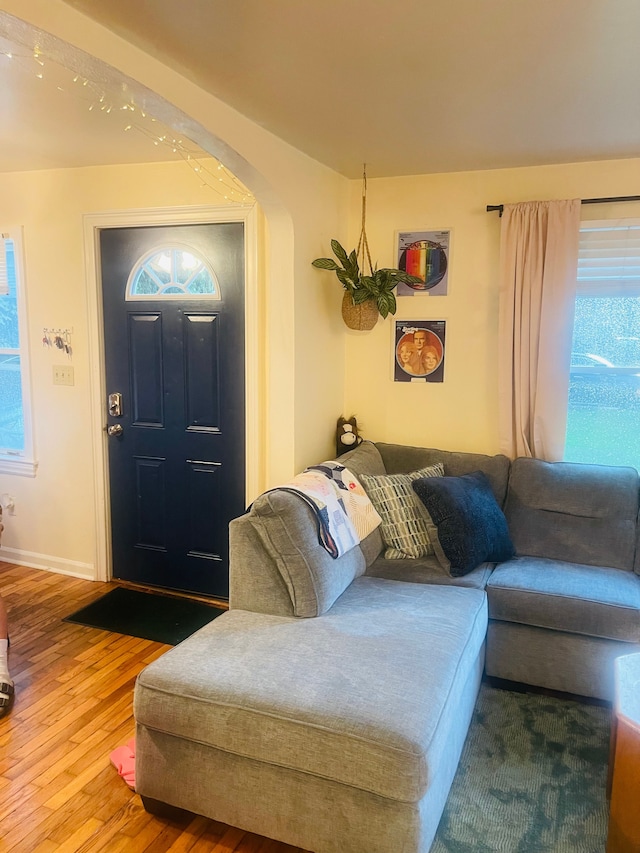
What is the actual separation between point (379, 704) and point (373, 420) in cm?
205

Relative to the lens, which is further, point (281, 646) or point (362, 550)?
point (362, 550)

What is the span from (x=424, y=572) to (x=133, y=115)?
7.06 feet

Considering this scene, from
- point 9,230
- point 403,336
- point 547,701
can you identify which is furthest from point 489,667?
point 9,230

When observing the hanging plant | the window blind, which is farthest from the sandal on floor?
the window blind

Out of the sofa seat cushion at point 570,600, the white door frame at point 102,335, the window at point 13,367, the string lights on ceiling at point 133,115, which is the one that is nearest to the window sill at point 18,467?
the window at point 13,367

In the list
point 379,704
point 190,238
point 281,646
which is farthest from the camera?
point 190,238

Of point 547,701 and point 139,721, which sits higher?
point 139,721

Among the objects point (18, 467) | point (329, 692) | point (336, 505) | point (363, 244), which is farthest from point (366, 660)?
point (18, 467)

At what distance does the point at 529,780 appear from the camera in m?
2.05

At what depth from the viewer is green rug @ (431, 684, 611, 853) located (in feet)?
5.97

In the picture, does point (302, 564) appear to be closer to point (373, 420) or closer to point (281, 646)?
point (281, 646)

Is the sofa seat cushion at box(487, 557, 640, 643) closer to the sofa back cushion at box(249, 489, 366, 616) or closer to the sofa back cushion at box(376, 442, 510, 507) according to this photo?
the sofa back cushion at box(376, 442, 510, 507)

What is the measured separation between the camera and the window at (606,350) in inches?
117

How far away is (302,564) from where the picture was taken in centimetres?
221
